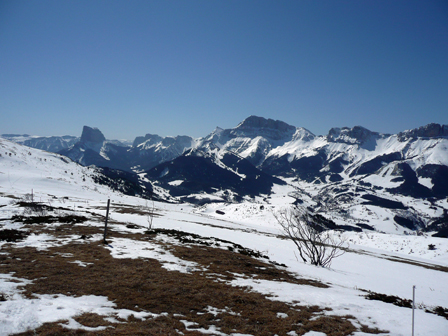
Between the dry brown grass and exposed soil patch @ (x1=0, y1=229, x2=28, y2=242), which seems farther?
exposed soil patch @ (x1=0, y1=229, x2=28, y2=242)

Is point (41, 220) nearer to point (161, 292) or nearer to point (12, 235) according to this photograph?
point (12, 235)

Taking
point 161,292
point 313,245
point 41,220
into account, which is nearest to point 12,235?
point 41,220

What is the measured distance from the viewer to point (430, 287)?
840 inches

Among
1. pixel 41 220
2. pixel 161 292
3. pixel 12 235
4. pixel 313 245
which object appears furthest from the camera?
pixel 41 220

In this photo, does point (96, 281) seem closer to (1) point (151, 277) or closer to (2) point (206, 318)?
(1) point (151, 277)

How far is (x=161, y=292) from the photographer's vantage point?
11.5 m

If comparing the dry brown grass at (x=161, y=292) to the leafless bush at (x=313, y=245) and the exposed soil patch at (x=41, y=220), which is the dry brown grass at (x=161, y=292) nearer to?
the leafless bush at (x=313, y=245)

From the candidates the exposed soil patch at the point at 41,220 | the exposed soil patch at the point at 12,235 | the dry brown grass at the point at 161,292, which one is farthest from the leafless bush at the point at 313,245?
the exposed soil patch at the point at 41,220

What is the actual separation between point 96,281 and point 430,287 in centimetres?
2860

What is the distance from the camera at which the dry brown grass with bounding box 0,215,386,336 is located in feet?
27.7

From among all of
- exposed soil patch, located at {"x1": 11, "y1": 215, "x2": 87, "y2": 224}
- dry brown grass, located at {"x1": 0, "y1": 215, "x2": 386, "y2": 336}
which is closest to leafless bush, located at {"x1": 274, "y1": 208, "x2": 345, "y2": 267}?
dry brown grass, located at {"x1": 0, "y1": 215, "x2": 386, "y2": 336}

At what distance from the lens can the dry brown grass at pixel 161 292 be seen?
8.45 metres

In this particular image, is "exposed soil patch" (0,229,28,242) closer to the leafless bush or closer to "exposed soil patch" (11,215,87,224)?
"exposed soil patch" (11,215,87,224)

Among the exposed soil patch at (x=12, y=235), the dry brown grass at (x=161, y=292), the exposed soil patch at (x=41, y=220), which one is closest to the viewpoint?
the dry brown grass at (x=161, y=292)
